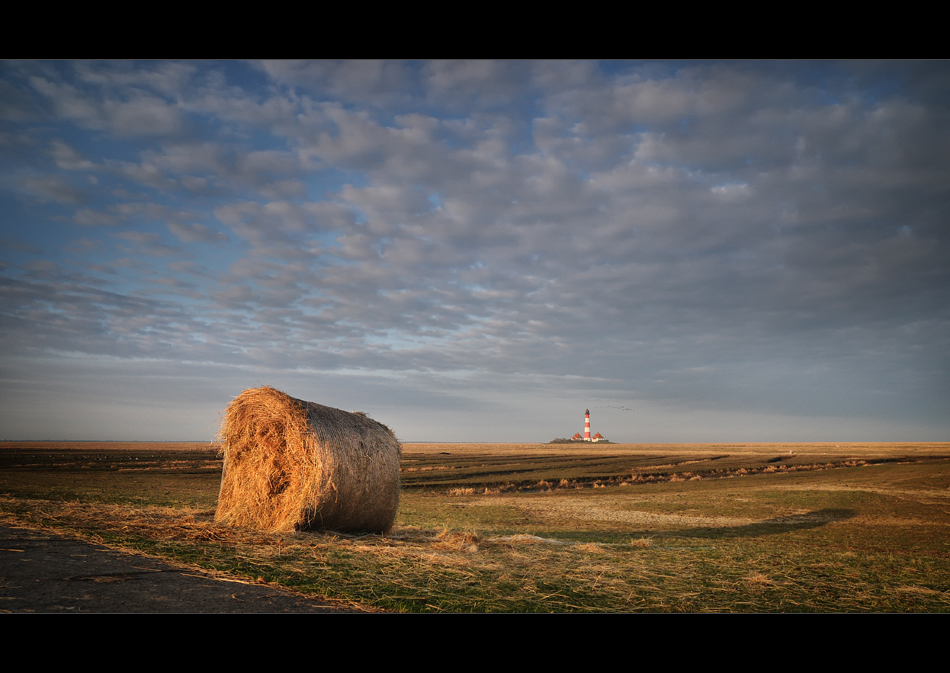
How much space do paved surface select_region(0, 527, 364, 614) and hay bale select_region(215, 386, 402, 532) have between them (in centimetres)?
365

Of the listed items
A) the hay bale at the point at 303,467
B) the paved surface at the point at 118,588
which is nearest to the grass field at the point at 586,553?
the paved surface at the point at 118,588

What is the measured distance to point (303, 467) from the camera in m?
11.0

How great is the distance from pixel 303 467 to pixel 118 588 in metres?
5.13

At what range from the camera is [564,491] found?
2667cm

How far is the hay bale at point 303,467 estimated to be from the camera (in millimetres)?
10866

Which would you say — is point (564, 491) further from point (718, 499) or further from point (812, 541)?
point (812, 541)

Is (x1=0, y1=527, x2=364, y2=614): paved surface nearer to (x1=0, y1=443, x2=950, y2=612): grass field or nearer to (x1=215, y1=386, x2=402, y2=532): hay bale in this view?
(x1=0, y1=443, x2=950, y2=612): grass field

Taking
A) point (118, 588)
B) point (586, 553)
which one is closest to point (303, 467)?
point (118, 588)

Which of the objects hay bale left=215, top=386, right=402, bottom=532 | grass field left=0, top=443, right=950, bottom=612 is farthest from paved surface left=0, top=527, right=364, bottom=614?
hay bale left=215, top=386, right=402, bottom=532

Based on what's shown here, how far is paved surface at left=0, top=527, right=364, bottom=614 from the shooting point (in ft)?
17.4

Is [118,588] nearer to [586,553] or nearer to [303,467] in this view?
[303,467]

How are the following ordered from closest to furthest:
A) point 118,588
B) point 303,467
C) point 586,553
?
1. point 118,588
2. point 586,553
3. point 303,467

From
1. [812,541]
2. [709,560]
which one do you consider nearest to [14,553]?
[709,560]

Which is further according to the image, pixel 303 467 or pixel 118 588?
pixel 303 467
